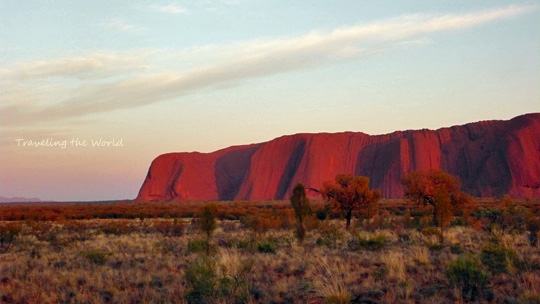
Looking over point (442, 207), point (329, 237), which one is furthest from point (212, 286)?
point (442, 207)

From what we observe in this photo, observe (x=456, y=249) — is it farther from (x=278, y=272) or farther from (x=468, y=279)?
(x=468, y=279)

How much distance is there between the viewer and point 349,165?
311 feet

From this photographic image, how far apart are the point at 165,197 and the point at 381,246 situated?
95.2m

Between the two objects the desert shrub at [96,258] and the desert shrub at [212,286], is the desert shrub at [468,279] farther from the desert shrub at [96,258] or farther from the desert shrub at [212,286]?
the desert shrub at [96,258]

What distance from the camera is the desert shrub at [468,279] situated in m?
8.97

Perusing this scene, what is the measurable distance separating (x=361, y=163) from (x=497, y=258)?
8444 centimetres

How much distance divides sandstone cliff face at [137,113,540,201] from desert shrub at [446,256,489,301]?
7459 cm

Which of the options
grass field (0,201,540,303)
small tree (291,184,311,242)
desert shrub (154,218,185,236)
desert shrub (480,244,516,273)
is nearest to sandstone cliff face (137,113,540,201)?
desert shrub (154,218,185,236)

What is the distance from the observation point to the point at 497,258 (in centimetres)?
1119

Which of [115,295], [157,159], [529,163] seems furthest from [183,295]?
[157,159]

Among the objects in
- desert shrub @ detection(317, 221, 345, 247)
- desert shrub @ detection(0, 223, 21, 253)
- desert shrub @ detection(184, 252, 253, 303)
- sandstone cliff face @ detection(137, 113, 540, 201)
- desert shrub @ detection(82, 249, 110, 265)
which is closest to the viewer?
desert shrub @ detection(184, 252, 253, 303)

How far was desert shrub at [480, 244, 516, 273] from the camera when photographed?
35.4ft

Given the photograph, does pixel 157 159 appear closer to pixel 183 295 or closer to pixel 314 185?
pixel 314 185

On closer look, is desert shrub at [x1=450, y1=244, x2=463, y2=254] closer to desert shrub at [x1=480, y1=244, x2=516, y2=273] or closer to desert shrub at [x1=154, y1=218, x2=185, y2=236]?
desert shrub at [x1=480, y1=244, x2=516, y2=273]
